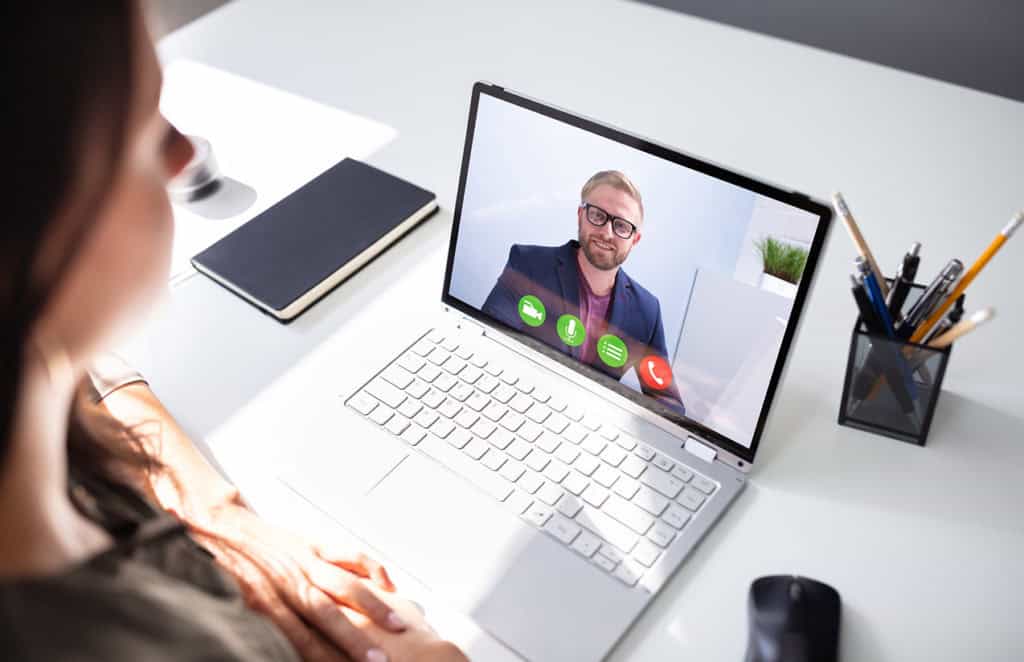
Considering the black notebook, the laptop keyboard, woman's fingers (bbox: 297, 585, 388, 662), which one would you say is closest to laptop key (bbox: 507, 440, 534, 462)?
the laptop keyboard

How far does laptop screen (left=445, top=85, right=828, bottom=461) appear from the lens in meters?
0.77

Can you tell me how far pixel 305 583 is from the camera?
754 mm

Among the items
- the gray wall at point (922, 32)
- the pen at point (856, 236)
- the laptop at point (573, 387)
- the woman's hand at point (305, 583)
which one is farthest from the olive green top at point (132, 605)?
the gray wall at point (922, 32)

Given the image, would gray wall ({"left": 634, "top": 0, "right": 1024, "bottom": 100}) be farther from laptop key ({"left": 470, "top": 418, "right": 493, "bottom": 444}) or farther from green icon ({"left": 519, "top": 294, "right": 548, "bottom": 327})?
laptop key ({"left": 470, "top": 418, "right": 493, "bottom": 444})

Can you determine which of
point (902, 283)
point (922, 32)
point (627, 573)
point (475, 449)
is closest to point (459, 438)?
point (475, 449)

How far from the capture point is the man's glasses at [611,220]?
830 millimetres

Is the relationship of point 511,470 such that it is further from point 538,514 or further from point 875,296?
point 875,296

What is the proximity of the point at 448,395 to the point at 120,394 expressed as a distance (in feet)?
1.15

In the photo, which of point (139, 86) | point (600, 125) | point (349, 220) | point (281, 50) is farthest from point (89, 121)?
point (281, 50)

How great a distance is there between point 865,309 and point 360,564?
53cm

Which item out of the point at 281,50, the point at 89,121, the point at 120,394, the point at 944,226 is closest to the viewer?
the point at 89,121

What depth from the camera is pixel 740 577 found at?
2.49 ft

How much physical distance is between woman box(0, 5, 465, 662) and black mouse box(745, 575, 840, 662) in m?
0.37

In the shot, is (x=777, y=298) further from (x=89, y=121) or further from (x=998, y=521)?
(x=89, y=121)
